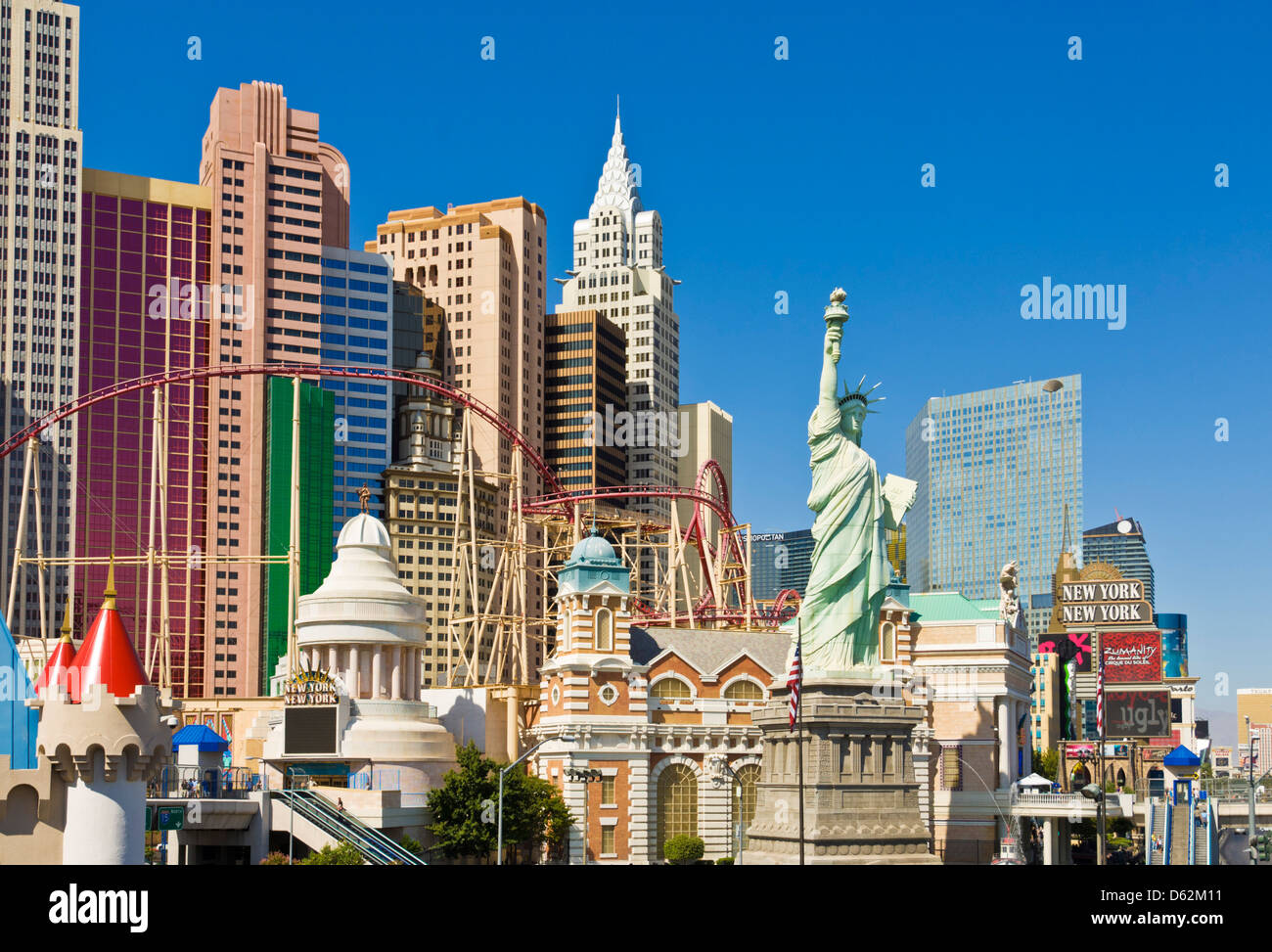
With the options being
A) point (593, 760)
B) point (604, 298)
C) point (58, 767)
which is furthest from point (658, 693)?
point (604, 298)

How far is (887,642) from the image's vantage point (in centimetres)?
7844

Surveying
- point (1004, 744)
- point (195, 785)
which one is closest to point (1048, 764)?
point (1004, 744)

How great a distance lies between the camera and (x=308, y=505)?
504 ft

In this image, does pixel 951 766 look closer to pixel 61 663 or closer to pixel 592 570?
pixel 592 570

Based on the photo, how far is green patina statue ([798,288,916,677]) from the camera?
2598 inches

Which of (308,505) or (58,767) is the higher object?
(308,505)

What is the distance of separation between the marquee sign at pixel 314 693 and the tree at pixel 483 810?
6.09 m

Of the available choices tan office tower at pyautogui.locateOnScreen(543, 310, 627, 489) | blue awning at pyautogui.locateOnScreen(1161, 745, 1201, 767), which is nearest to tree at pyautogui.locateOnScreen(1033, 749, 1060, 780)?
blue awning at pyautogui.locateOnScreen(1161, 745, 1201, 767)

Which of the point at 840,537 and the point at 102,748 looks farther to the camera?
the point at 840,537

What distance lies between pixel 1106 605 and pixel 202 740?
128m

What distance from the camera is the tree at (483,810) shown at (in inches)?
2552

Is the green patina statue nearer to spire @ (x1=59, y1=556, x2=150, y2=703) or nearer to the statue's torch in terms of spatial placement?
the statue's torch

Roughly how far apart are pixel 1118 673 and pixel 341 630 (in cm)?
11322
